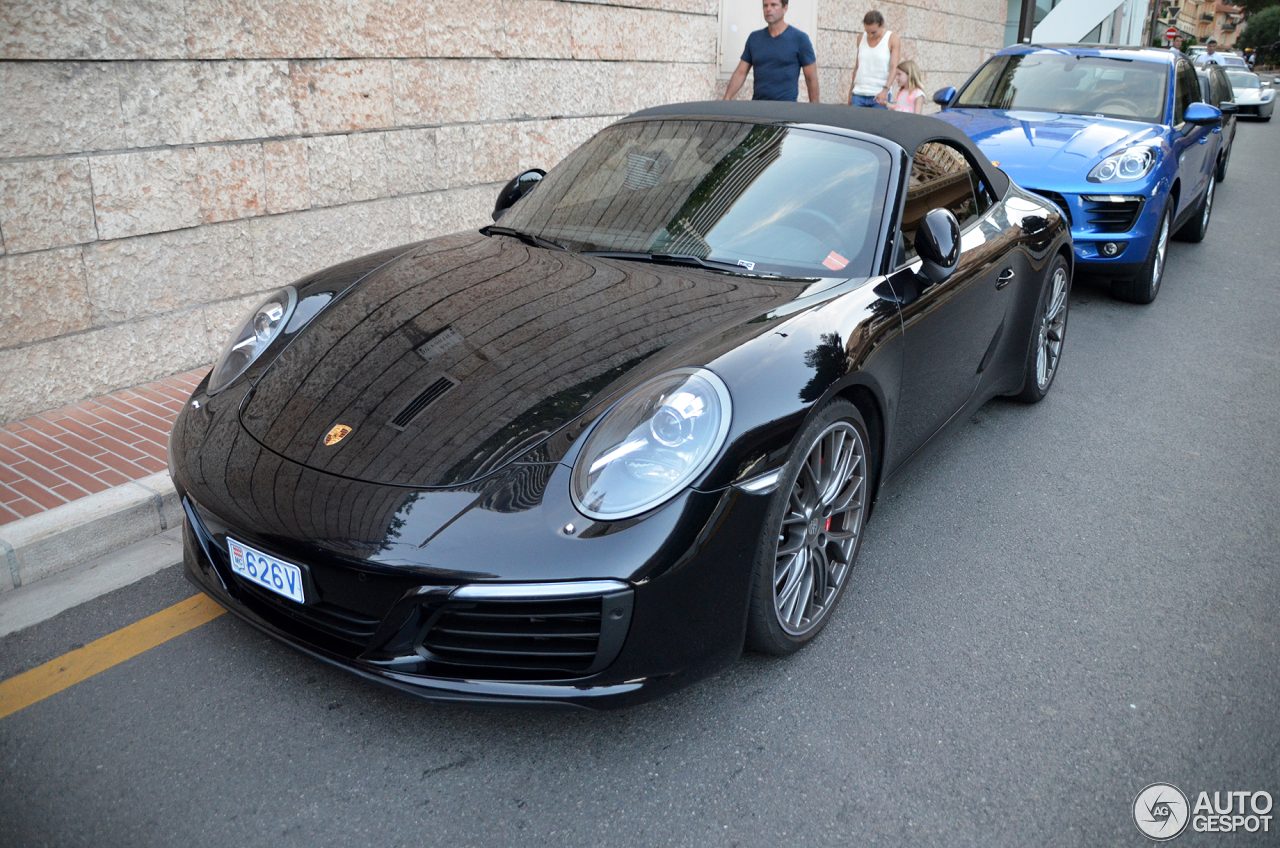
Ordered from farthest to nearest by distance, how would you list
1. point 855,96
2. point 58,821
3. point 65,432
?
point 855,96 < point 65,432 < point 58,821

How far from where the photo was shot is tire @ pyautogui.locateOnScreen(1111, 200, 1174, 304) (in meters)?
6.50

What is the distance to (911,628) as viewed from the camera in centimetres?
287

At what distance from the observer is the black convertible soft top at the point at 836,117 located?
341cm

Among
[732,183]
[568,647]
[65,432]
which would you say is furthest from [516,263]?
[65,432]

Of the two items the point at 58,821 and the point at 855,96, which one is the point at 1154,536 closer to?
the point at 58,821

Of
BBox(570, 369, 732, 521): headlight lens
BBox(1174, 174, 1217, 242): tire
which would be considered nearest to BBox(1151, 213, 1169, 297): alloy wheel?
BBox(1174, 174, 1217, 242): tire

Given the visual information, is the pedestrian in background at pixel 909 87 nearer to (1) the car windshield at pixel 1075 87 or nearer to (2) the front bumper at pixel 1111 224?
(1) the car windshield at pixel 1075 87

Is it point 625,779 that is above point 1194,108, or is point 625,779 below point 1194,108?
below

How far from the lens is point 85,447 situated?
396cm

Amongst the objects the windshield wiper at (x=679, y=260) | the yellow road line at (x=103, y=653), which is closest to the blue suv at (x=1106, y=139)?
the windshield wiper at (x=679, y=260)

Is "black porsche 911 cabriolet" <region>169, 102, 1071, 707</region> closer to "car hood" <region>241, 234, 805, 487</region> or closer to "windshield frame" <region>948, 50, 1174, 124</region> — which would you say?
"car hood" <region>241, 234, 805, 487</region>

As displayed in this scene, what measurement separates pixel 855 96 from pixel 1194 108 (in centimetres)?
301

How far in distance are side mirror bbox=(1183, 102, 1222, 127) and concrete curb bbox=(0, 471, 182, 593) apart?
278 inches

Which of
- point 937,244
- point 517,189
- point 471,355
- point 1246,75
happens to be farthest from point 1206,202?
point 1246,75
